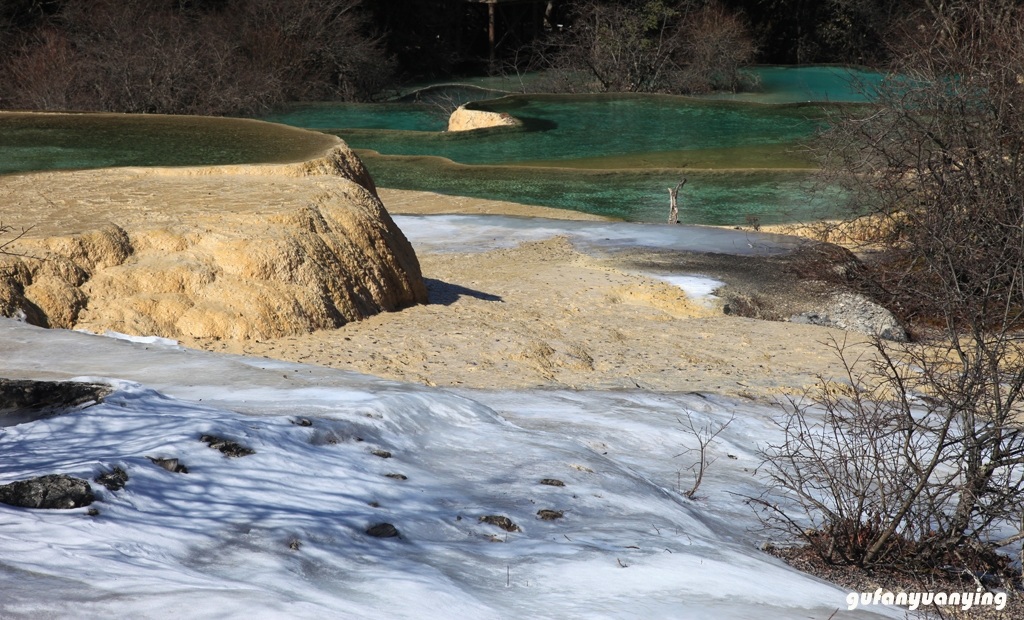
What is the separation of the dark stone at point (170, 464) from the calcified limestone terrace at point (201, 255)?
12.1 ft

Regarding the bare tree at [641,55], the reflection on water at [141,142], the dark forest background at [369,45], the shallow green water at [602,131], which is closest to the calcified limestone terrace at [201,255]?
the reflection on water at [141,142]

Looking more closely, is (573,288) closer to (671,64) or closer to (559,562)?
(559,562)

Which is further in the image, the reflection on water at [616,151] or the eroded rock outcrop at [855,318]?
the reflection on water at [616,151]

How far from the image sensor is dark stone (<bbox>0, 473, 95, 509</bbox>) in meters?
3.50

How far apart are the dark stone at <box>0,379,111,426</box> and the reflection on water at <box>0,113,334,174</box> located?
597cm

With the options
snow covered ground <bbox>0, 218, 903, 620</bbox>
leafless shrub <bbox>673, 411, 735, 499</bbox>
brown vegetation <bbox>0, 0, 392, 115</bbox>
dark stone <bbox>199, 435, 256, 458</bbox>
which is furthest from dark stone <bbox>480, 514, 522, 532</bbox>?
brown vegetation <bbox>0, 0, 392, 115</bbox>

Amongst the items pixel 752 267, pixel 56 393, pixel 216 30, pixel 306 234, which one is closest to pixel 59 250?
pixel 306 234

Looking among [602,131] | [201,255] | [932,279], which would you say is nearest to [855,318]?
[932,279]

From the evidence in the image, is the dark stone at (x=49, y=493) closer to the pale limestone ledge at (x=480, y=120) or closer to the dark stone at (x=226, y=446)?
the dark stone at (x=226, y=446)

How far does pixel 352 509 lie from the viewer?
4051 mm

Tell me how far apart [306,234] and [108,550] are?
5.65 m

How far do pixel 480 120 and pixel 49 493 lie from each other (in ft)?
74.6

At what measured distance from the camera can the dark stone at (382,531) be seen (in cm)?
388

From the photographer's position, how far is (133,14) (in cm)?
2798
